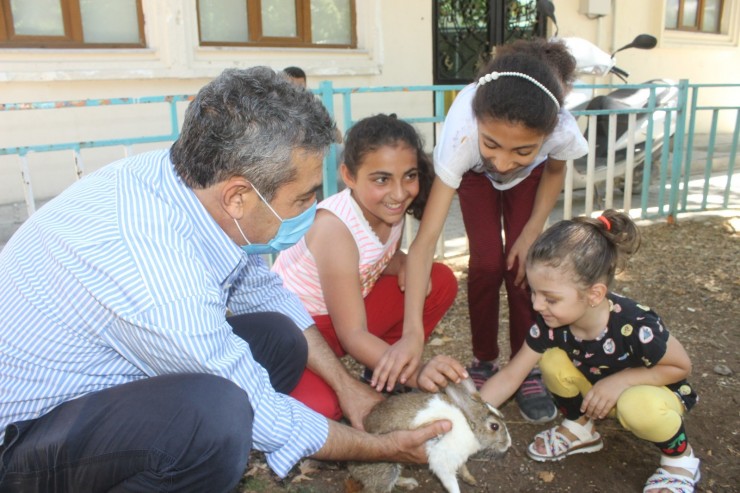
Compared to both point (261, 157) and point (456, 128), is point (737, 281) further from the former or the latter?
point (261, 157)

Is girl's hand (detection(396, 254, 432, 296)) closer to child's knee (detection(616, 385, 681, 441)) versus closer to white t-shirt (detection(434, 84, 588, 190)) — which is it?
white t-shirt (detection(434, 84, 588, 190))

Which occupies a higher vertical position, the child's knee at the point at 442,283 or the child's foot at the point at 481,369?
the child's knee at the point at 442,283

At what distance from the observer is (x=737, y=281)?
432cm

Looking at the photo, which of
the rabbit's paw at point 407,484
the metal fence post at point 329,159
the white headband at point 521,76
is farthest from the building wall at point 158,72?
the rabbit's paw at point 407,484

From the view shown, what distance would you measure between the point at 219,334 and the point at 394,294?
1.39 metres

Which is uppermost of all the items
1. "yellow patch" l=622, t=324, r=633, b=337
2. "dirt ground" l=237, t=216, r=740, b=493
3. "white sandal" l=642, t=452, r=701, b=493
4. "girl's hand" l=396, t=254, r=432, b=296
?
"yellow patch" l=622, t=324, r=633, b=337

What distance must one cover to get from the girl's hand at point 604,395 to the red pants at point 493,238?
635 millimetres

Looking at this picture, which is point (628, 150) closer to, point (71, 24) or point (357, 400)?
point (357, 400)

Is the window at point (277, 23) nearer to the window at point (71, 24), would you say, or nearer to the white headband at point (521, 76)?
the window at point (71, 24)

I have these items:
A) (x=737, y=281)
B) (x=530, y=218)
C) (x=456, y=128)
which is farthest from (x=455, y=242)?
(x=456, y=128)

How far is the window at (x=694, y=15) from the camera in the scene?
10273 millimetres

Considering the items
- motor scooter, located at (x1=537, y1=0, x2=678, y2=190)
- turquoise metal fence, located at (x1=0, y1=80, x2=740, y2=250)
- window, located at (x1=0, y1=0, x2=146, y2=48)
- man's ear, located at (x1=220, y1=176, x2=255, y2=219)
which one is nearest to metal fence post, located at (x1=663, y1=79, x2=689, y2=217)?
turquoise metal fence, located at (x1=0, y1=80, x2=740, y2=250)

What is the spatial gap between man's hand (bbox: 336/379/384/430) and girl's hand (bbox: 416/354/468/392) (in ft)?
0.61

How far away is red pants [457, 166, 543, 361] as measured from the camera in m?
2.72
